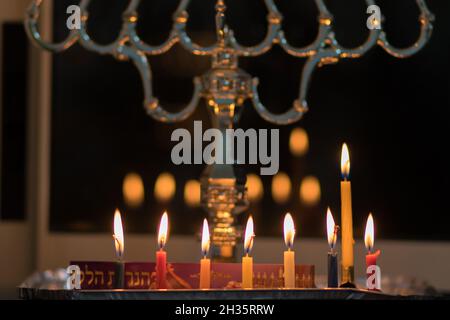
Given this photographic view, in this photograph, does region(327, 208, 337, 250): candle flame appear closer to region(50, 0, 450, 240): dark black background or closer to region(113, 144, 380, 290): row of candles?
region(113, 144, 380, 290): row of candles

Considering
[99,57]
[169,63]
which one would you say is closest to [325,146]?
[169,63]

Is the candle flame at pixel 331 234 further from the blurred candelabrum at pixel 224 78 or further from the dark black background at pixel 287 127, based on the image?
the dark black background at pixel 287 127

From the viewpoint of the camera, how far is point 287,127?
225 centimetres

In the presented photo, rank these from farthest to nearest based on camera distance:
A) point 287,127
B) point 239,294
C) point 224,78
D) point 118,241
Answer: point 287,127, point 224,78, point 118,241, point 239,294

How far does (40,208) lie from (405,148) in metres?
0.89

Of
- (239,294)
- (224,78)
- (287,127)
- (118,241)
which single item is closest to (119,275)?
(118,241)

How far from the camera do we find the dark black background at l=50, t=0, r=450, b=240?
219cm

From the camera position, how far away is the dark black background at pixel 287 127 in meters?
2.19

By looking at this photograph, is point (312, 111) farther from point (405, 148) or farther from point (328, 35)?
point (328, 35)

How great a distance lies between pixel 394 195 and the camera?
218 centimetres

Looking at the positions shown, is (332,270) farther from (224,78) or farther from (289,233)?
(224,78)

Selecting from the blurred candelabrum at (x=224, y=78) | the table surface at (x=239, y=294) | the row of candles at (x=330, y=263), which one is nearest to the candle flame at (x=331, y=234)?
the row of candles at (x=330, y=263)

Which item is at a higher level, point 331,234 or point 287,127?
point 287,127

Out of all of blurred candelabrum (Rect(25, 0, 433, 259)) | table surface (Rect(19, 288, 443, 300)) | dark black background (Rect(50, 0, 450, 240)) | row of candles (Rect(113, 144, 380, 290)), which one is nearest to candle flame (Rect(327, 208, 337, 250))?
row of candles (Rect(113, 144, 380, 290))
